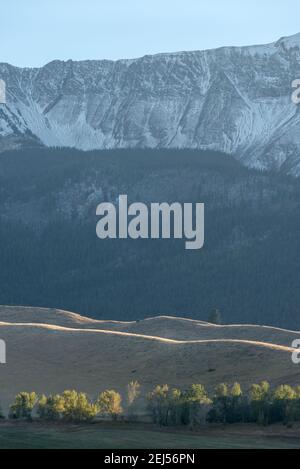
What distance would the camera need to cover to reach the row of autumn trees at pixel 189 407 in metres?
150

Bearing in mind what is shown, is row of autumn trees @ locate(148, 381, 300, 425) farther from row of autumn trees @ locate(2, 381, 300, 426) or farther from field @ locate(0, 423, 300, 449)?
field @ locate(0, 423, 300, 449)

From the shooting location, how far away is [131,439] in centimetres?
13612

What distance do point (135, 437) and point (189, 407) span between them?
541 inches

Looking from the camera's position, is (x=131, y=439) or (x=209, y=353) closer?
(x=131, y=439)

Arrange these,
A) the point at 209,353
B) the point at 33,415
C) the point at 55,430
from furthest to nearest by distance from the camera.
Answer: the point at 209,353 → the point at 33,415 → the point at 55,430

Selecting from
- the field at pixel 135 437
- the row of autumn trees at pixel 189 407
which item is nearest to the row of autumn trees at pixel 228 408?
the row of autumn trees at pixel 189 407

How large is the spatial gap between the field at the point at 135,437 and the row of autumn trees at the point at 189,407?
240 centimetres

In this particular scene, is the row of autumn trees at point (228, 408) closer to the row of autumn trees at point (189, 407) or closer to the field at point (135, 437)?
the row of autumn trees at point (189, 407)

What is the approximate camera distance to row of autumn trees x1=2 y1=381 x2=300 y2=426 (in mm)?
150250

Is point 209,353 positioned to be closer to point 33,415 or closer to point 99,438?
point 33,415

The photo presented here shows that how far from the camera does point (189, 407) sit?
151 meters
